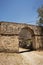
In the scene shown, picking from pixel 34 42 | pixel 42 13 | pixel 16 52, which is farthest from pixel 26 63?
pixel 42 13

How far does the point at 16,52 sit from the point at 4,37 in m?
2.09

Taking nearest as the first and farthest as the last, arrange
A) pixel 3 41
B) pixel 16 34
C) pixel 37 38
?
pixel 3 41
pixel 16 34
pixel 37 38

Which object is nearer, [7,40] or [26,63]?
[26,63]

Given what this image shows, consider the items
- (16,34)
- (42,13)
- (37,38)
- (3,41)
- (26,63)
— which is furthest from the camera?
(42,13)

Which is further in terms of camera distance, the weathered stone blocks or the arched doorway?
the arched doorway

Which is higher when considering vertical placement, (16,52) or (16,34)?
(16,34)

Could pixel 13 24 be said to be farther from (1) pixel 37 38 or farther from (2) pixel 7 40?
(1) pixel 37 38

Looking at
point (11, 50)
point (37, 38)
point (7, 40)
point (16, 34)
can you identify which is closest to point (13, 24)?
point (16, 34)

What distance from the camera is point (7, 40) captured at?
40.2 feet

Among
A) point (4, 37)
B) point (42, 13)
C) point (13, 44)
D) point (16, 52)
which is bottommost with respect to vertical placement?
point (16, 52)

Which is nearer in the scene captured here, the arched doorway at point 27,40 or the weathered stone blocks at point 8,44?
the weathered stone blocks at point 8,44

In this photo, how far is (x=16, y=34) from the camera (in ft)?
42.7

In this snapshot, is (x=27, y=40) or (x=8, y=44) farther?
(x=27, y=40)

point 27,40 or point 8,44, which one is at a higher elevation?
point 8,44
